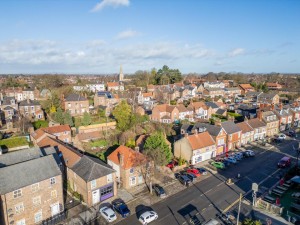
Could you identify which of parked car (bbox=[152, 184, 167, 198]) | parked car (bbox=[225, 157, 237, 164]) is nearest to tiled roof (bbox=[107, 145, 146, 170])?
parked car (bbox=[152, 184, 167, 198])

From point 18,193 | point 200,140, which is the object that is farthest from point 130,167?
point 200,140

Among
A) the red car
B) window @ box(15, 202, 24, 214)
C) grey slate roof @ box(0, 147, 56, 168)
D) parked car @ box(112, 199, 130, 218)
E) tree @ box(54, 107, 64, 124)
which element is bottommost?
parked car @ box(112, 199, 130, 218)

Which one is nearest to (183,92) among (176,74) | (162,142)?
(176,74)

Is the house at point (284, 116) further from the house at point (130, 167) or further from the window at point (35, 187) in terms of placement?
the window at point (35, 187)

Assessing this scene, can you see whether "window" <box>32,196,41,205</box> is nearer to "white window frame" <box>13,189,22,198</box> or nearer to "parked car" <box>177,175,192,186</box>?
"white window frame" <box>13,189,22,198</box>

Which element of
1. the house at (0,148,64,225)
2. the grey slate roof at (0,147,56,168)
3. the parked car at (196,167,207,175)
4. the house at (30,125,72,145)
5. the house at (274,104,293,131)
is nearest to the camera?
the house at (0,148,64,225)

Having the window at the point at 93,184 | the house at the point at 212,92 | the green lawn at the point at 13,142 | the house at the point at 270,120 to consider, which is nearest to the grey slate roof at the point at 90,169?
the window at the point at 93,184
